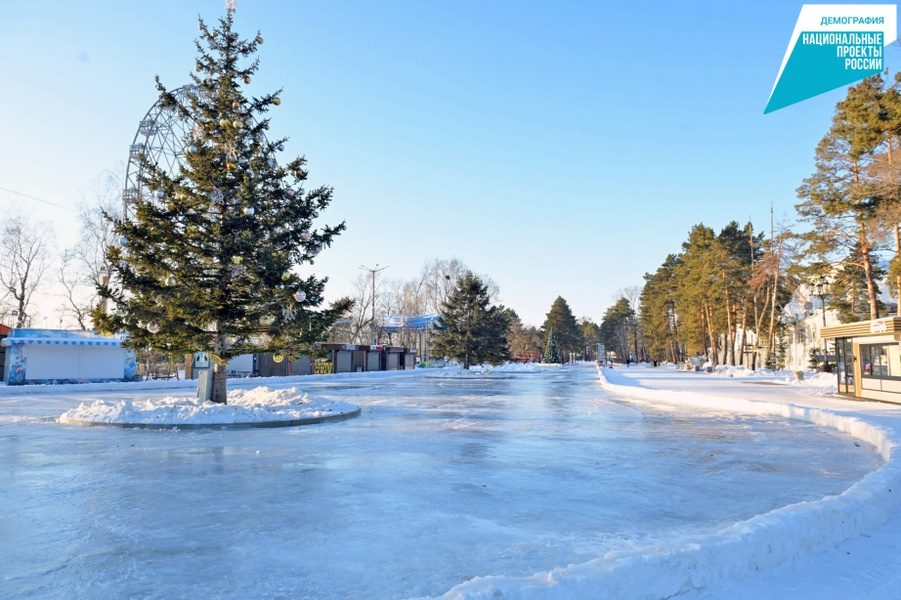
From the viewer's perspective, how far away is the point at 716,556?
4246 mm

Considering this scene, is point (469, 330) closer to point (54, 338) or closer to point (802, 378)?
point (802, 378)

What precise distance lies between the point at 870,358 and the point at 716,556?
2249 centimetres

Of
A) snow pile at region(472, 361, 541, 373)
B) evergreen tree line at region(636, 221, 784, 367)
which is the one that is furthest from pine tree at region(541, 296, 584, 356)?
snow pile at region(472, 361, 541, 373)

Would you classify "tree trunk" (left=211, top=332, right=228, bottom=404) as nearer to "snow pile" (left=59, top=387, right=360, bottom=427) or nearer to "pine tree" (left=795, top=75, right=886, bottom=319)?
"snow pile" (left=59, top=387, right=360, bottom=427)

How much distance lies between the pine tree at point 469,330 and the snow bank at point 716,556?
46.4 meters

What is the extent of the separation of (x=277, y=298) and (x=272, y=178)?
13.1 feet

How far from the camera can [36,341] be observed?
32.4 metres

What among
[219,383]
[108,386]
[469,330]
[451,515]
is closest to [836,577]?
[451,515]

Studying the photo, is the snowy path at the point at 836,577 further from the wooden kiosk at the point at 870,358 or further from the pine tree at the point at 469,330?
the pine tree at the point at 469,330

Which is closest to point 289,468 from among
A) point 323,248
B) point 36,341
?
point 323,248

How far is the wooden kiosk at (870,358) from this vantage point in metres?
19.8

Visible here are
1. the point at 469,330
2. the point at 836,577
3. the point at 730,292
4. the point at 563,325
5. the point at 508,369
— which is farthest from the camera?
the point at 563,325

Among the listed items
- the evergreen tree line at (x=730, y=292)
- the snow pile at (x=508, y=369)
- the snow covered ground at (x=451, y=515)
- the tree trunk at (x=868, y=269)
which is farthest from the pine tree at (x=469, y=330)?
the snow covered ground at (x=451, y=515)

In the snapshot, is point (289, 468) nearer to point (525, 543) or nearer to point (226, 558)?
point (226, 558)
